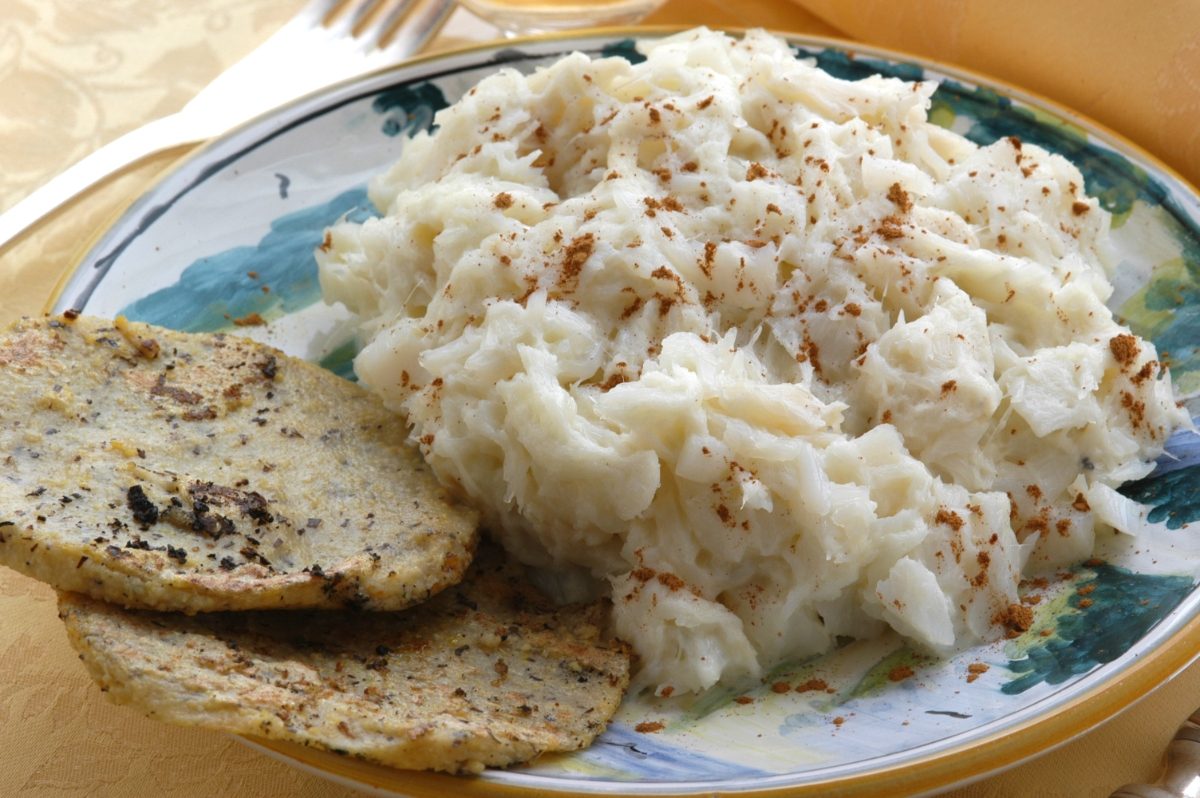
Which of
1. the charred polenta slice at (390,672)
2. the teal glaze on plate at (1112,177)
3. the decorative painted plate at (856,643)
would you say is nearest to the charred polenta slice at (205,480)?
the charred polenta slice at (390,672)

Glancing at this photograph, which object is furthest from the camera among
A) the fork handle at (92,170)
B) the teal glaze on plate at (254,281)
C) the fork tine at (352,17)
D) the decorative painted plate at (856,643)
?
the fork tine at (352,17)

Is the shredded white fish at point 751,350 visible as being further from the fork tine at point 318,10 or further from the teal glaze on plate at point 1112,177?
the fork tine at point 318,10

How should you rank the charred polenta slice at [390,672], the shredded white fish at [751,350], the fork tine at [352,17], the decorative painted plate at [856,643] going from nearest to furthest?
the charred polenta slice at [390,672] → the decorative painted plate at [856,643] → the shredded white fish at [751,350] → the fork tine at [352,17]

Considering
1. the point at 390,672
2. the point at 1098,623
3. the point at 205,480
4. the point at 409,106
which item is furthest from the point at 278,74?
the point at 1098,623

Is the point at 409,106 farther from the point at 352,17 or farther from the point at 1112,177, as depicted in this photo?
the point at 1112,177

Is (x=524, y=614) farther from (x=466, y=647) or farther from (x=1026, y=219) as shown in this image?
(x=1026, y=219)

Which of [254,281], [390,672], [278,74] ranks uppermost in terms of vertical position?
[278,74]

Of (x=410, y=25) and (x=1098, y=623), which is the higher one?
(x=410, y=25)
